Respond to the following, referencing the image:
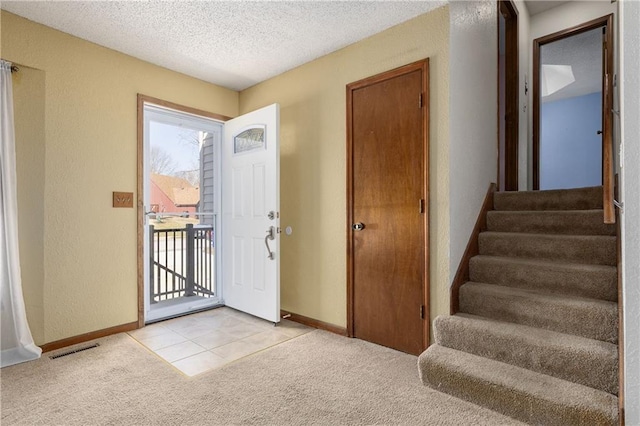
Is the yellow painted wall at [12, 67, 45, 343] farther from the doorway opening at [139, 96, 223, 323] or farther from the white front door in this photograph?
the white front door

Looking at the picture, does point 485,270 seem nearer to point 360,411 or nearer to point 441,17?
point 360,411

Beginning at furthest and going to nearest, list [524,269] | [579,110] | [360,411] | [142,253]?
[579,110]
[142,253]
[524,269]
[360,411]

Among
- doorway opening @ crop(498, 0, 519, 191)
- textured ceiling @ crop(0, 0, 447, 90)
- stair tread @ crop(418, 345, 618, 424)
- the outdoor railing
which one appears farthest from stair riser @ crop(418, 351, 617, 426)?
the outdoor railing

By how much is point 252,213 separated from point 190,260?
110 cm

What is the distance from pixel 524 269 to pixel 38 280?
140 inches

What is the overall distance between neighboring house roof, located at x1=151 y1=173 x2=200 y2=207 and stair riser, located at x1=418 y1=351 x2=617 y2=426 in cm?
281

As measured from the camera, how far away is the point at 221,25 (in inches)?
102

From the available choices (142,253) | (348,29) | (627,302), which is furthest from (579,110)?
A: (142,253)

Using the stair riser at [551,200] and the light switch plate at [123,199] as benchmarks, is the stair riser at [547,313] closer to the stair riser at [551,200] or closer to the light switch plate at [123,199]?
the stair riser at [551,200]

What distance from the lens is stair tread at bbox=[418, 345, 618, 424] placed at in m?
1.56

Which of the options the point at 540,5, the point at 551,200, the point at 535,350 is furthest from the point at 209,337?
the point at 540,5

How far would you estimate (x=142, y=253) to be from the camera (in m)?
3.18

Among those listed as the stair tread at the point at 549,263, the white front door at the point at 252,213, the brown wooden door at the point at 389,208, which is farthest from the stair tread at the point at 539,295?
the white front door at the point at 252,213

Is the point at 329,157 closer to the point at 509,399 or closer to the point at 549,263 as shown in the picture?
→ the point at 549,263
